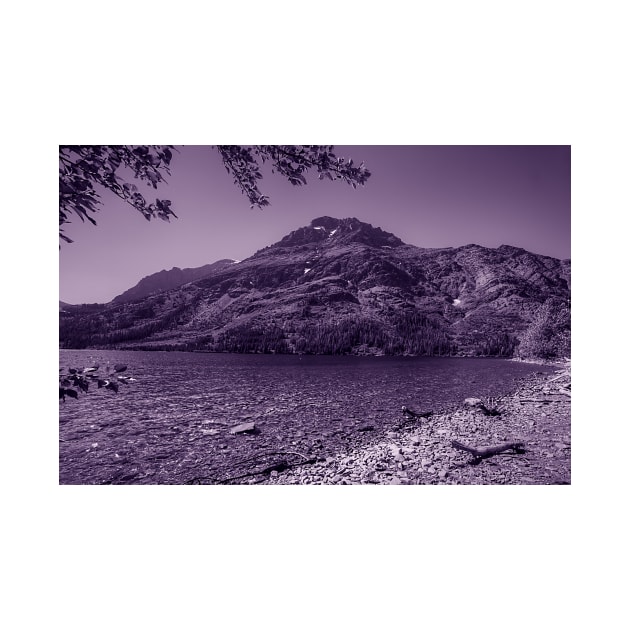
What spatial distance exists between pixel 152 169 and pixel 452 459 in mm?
6365

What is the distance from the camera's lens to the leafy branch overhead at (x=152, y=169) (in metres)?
2.49

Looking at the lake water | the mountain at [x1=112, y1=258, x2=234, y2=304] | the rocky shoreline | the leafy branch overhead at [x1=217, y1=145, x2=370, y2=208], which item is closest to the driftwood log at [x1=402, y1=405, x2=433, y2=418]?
the lake water

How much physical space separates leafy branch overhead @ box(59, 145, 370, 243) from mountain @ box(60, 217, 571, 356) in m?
32.6

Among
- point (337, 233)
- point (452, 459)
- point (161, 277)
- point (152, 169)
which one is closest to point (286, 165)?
point (152, 169)

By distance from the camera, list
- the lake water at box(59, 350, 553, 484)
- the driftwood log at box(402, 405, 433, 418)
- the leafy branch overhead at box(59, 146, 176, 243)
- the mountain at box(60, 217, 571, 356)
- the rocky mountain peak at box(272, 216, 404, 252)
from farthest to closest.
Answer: the mountain at box(60, 217, 571, 356) < the rocky mountain peak at box(272, 216, 404, 252) < the driftwood log at box(402, 405, 433, 418) < the lake water at box(59, 350, 553, 484) < the leafy branch overhead at box(59, 146, 176, 243)

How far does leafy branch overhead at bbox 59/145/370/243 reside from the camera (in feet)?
8.18

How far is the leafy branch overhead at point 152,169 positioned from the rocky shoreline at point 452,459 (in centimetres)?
461

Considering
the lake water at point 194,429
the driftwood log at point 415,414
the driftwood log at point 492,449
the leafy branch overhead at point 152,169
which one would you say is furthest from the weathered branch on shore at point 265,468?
the driftwood log at point 415,414

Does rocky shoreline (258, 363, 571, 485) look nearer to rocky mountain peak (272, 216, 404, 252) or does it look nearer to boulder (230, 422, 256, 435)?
boulder (230, 422, 256, 435)

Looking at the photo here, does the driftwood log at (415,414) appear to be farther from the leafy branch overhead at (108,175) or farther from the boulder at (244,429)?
the leafy branch overhead at (108,175)

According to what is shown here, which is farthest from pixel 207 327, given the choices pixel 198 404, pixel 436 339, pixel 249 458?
pixel 249 458
